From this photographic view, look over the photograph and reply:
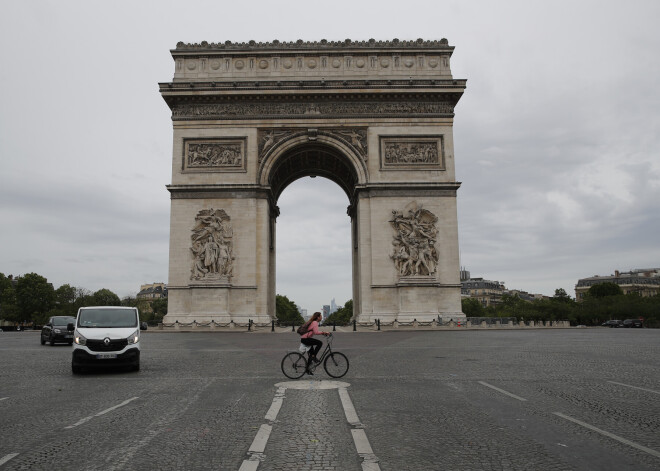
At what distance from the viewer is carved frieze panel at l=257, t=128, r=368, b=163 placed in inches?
1432

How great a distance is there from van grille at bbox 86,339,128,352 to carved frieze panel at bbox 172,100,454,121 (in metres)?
26.4

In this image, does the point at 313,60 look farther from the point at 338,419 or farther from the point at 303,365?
the point at 338,419

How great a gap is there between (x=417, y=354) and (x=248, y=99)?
84.0 ft

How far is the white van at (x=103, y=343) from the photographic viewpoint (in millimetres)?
12023

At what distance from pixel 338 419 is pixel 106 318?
8.56 m

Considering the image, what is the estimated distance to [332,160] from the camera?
40.3m

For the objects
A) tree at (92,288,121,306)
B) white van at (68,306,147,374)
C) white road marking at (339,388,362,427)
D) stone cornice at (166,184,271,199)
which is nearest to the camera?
white road marking at (339,388,362,427)

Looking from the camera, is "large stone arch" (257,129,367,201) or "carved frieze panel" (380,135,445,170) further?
"large stone arch" (257,129,367,201)

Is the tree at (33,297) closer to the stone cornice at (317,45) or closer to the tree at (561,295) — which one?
the stone cornice at (317,45)

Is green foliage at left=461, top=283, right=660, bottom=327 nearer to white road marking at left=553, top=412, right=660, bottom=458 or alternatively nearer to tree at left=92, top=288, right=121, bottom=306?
white road marking at left=553, top=412, right=660, bottom=458

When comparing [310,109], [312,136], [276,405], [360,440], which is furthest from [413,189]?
[360,440]

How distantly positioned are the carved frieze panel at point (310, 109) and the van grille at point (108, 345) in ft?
86.8

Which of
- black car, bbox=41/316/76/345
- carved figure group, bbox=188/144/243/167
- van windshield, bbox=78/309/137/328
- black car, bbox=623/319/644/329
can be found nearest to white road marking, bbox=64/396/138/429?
van windshield, bbox=78/309/137/328

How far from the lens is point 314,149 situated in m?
38.2
